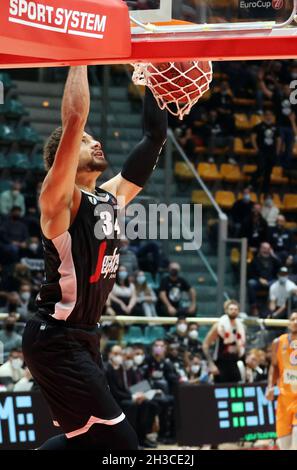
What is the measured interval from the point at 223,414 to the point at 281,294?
10.3ft

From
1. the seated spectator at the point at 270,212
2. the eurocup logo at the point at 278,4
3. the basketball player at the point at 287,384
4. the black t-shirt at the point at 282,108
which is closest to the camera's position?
the eurocup logo at the point at 278,4

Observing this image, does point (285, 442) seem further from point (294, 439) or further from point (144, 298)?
point (144, 298)

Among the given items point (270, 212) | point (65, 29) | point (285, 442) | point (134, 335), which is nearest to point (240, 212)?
point (270, 212)

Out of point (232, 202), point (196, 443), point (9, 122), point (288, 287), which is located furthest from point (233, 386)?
point (9, 122)

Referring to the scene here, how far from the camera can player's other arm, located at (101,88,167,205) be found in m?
6.29

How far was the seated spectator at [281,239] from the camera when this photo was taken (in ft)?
57.9

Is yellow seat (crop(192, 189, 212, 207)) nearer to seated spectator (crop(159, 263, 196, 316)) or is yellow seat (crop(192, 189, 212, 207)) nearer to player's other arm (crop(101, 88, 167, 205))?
seated spectator (crop(159, 263, 196, 316))

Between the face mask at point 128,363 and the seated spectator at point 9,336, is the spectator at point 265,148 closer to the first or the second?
the face mask at point 128,363

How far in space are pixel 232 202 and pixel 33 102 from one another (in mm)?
3948

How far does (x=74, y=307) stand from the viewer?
5.61 m

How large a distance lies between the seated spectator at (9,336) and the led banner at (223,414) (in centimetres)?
212

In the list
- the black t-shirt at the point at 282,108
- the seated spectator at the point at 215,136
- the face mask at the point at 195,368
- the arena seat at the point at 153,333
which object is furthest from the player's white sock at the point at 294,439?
the black t-shirt at the point at 282,108

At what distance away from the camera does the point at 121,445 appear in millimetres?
5523

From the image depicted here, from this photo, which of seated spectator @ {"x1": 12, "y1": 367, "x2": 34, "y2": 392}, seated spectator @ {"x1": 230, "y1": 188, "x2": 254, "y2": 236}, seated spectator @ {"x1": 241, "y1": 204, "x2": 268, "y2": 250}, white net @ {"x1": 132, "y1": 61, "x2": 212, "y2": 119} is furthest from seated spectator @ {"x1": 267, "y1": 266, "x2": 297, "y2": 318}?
white net @ {"x1": 132, "y1": 61, "x2": 212, "y2": 119}
